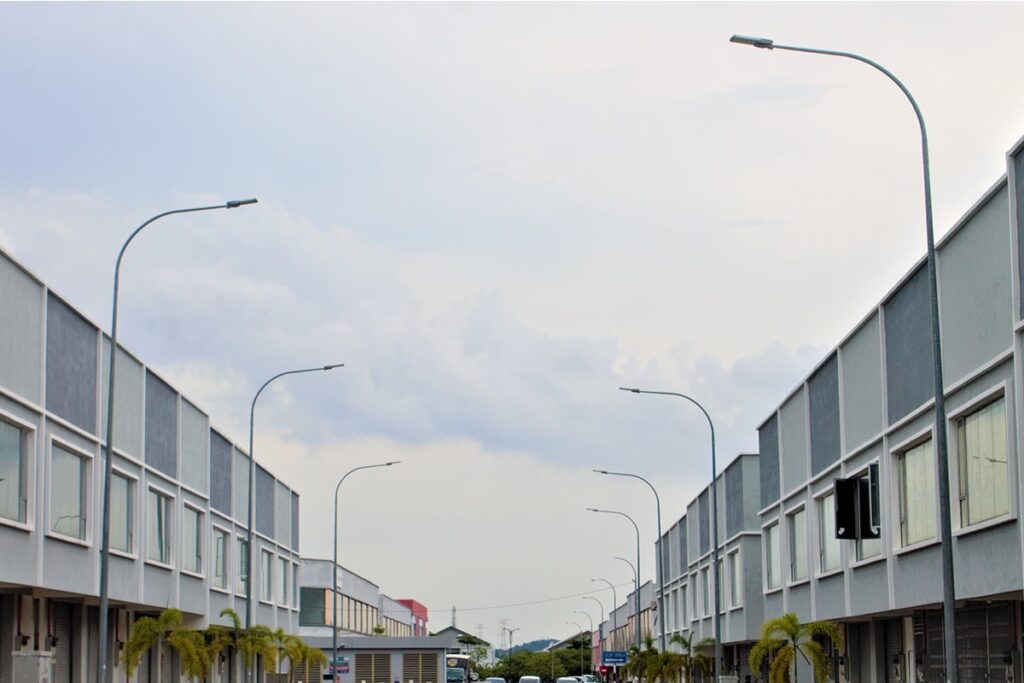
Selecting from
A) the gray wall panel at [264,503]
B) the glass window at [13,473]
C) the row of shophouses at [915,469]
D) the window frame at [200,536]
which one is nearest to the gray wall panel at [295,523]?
the gray wall panel at [264,503]

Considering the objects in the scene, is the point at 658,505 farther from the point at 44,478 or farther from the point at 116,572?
the point at 44,478

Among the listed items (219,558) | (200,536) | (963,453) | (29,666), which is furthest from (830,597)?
(219,558)

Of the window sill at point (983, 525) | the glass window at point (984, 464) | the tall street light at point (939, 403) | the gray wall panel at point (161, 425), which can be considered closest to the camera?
the tall street light at point (939, 403)

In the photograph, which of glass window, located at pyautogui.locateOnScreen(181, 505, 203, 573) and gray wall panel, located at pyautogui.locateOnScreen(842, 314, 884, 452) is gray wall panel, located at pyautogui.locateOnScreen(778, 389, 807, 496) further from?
glass window, located at pyautogui.locateOnScreen(181, 505, 203, 573)

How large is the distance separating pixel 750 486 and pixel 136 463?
24.0 metres

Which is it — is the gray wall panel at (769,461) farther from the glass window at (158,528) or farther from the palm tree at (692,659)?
the glass window at (158,528)

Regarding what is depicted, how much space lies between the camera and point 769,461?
46.4 m

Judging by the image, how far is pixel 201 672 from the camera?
3966 cm

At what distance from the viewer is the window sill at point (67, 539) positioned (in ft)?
96.3

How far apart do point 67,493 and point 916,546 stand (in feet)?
57.2

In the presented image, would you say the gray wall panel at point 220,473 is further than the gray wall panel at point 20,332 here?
Yes

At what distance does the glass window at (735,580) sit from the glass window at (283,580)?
63.4 feet

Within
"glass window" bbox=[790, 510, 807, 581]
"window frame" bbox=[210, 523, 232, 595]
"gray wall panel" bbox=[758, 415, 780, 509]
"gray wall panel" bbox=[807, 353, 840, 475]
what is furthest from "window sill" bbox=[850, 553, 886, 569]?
"window frame" bbox=[210, 523, 232, 595]

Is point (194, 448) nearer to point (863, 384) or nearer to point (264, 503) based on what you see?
point (264, 503)
